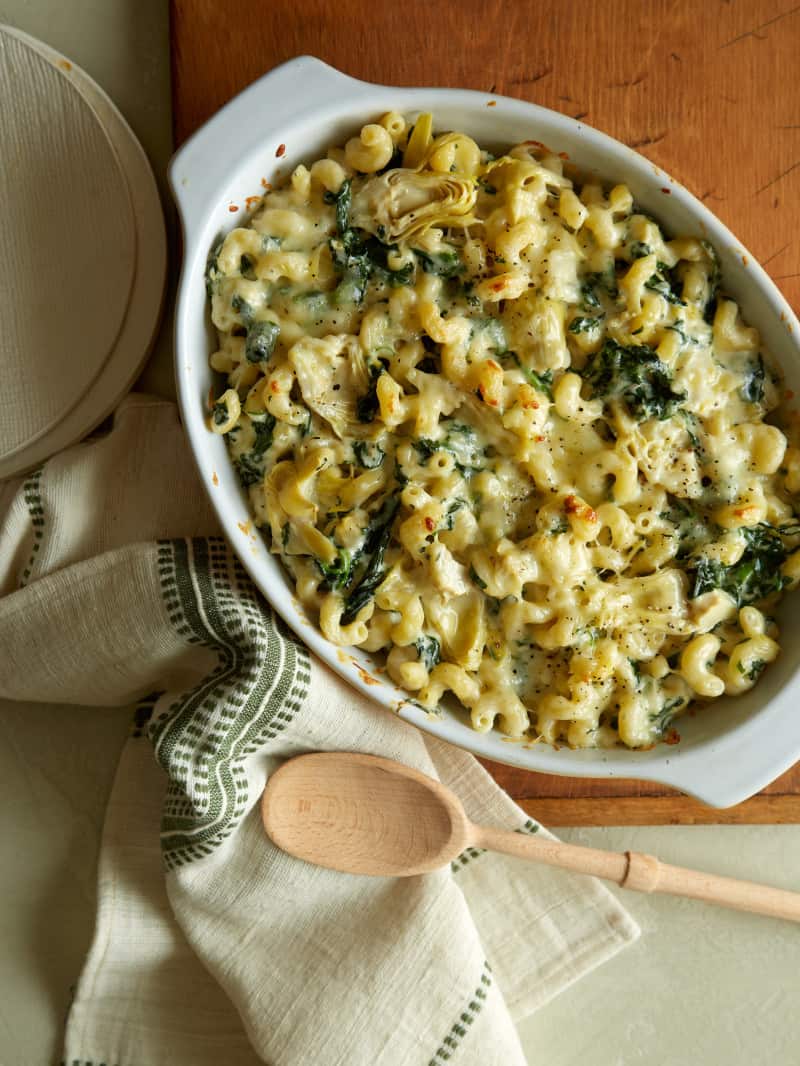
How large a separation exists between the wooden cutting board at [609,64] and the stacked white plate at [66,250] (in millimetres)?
174

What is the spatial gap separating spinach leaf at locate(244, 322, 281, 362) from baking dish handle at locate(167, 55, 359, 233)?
204 millimetres

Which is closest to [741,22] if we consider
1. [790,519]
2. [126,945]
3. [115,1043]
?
[790,519]

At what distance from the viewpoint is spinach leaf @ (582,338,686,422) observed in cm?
171

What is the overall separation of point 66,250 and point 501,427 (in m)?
0.97

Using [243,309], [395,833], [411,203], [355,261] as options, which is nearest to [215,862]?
[395,833]

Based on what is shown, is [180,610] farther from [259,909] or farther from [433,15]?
[433,15]

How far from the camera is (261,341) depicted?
5.68 feet

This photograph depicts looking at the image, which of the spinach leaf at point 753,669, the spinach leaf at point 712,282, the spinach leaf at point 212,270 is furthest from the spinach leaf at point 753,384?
the spinach leaf at point 212,270

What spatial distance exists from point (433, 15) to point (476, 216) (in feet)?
1.68

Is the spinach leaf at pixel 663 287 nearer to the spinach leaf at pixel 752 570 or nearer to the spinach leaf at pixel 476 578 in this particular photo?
the spinach leaf at pixel 752 570

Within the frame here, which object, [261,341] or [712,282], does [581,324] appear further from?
[261,341]

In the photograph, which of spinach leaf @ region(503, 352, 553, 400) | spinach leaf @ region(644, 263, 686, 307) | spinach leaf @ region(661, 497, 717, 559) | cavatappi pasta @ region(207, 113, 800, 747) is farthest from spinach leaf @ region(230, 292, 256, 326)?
spinach leaf @ region(661, 497, 717, 559)

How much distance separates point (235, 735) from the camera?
187 cm

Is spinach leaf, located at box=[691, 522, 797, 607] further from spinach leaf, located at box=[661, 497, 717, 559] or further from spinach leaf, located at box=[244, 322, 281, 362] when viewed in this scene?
spinach leaf, located at box=[244, 322, 281, 362]
